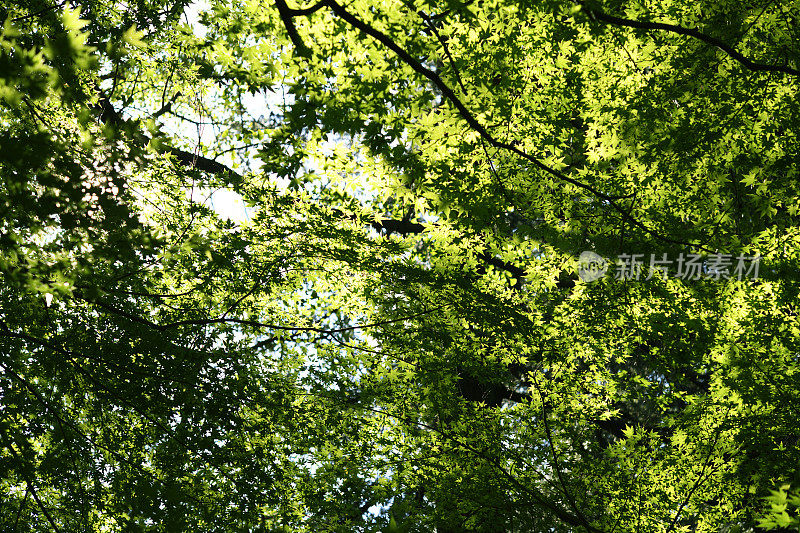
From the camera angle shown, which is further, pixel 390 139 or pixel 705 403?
pixel 705 403

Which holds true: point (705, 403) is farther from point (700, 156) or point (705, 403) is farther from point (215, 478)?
point (215, 478)

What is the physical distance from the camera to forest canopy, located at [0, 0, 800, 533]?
4.75 meters

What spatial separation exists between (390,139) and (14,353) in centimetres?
393

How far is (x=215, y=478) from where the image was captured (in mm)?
6707

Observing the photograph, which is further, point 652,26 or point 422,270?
point 422,270

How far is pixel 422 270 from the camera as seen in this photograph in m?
6.44

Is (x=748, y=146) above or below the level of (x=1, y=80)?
above

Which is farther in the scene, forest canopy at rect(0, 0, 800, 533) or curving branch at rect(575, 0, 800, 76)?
forest canopy at rect(0, 0, 800, 533)

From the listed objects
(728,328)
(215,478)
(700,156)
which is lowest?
(215,478)

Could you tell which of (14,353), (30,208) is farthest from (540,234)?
(14,353)

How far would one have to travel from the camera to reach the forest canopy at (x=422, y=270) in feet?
15.6

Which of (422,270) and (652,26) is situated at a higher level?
(652,26)

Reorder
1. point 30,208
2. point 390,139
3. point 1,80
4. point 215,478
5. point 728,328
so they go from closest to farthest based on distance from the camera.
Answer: point 1,80 → point 30,208 → point 390,139 → point 728,328 → point 215,478

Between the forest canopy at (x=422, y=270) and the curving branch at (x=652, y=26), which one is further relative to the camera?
the forest canopy at (x=422, y=270)
